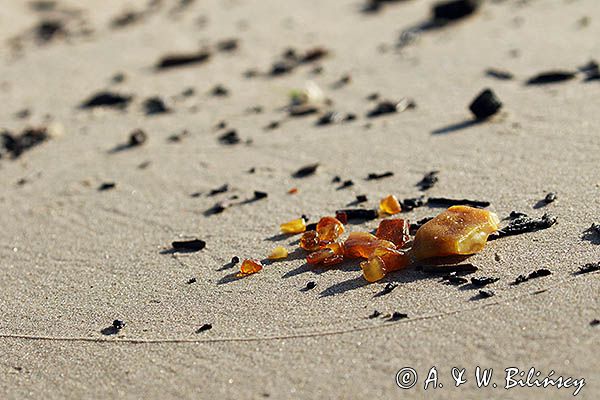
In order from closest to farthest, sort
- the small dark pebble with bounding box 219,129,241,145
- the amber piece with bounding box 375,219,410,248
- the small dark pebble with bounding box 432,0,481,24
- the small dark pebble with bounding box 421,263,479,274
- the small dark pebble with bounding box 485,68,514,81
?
1. the small dark pebble with bounding box 421,263,479,274
2. the amber piece with bounding box 375,219,410,248
3. the small dark pebble with bounding box 219,129,241,145
4. the small dark pebble with bounding box 485,68,514,81
5. the small dark pebble with bounding box 432,0,481,24

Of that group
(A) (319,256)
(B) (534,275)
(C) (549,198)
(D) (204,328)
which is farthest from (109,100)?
(B) (534,275)

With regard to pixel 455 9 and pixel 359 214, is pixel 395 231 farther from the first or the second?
pixel 455 9

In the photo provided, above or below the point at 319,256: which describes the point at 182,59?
above

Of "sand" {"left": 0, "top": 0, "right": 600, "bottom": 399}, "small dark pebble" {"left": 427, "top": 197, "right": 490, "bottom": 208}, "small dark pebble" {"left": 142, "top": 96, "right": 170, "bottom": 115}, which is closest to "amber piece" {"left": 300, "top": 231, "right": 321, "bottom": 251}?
"sand" {"left": 0, "top": 0, "right": 600, "bottom": 399}

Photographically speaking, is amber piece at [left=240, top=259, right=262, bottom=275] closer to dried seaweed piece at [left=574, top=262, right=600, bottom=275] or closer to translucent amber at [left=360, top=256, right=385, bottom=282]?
translucent amber at [left=360, top=256, right=385, bottom=282]

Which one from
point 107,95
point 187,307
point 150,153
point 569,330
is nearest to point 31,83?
point 107,95

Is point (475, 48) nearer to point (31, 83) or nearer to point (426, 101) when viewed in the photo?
point (426, 101)

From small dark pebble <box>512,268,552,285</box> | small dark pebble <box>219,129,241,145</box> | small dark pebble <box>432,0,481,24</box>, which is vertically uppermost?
small dark pebble <box>432,0,481,24</box>
